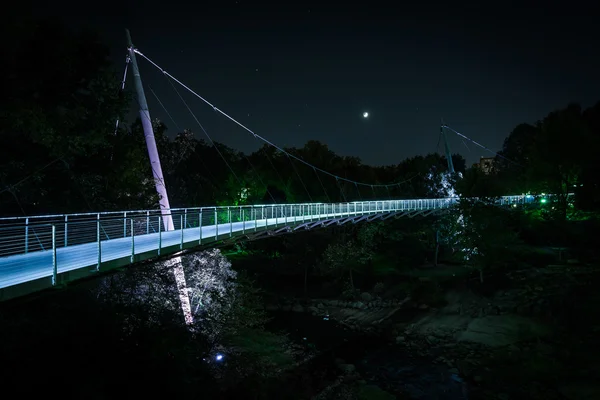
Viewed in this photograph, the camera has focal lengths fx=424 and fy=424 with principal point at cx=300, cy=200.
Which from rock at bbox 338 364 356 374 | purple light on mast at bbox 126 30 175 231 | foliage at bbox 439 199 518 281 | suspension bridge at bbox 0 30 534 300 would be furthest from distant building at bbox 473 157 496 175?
purple light on mast at bbox 126 30 175 231

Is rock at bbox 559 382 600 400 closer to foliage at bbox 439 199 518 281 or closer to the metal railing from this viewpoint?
the metal railing

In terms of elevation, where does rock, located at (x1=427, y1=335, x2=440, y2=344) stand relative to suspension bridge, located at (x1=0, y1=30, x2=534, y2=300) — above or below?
below

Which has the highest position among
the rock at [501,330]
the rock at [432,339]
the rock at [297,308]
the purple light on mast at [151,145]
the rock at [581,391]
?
the purple light on mast at [151,145]

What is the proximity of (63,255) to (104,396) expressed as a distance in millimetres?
2856

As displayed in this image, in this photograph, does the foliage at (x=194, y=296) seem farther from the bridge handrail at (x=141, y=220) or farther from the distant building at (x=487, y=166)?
the distant building at (x=487, y=166)

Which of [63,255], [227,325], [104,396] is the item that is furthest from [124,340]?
[227,325]

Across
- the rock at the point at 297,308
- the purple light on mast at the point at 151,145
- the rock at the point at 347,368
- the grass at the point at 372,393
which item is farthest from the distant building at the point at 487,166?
the purple light on mast at the point at 151,145

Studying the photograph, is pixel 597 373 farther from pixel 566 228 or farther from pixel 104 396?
pixel 566 228

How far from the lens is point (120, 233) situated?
519 inches

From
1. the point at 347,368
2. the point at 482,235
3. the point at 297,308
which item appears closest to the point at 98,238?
the point at 347,368

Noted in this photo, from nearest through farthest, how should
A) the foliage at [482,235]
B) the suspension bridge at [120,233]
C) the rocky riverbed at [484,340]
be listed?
the suspension bridge at [120,233]
the rocky riverbed at [484,340]
the foliage at [482,235]

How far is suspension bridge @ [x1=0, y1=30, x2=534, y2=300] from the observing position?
6582 millimetres

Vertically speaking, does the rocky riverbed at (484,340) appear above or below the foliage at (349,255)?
below

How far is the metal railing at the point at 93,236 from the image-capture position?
686 cm
